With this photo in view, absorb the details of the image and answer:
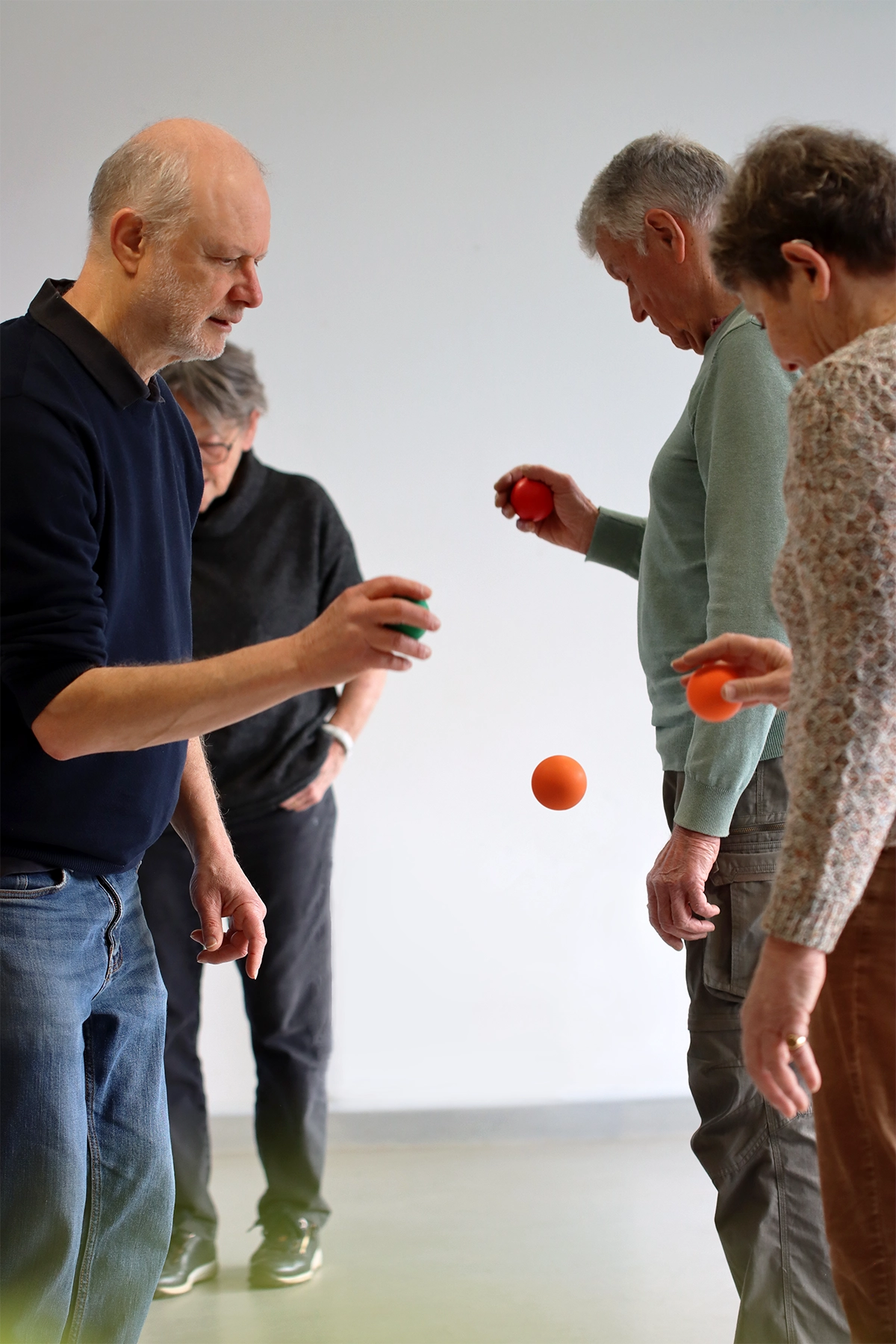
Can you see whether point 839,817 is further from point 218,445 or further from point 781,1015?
point 218,445

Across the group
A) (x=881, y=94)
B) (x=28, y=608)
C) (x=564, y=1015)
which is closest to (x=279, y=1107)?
(x=564, y=1015)

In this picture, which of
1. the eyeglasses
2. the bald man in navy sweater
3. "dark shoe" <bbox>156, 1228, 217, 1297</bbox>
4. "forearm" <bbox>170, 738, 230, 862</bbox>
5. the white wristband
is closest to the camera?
the bald man in navy sweater

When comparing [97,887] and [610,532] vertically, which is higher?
[610,532]

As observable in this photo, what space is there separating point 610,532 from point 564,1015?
5.29 feet

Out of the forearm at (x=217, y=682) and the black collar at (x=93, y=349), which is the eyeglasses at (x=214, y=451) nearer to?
the black collar at (x=93, y=349)

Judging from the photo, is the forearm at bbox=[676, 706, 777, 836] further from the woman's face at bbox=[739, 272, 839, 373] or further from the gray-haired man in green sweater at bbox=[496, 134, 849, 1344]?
the woman's face at bbox=[739, 272, 839, 373]

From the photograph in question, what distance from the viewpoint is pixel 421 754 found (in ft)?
10.3

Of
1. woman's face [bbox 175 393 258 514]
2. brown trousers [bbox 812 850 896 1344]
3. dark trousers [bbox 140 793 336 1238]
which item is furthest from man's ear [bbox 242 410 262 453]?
brown trousers [bbox 812 850 896 1344]

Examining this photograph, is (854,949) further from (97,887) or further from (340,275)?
(340,275)

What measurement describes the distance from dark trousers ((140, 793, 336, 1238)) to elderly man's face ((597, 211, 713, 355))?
1202 mm

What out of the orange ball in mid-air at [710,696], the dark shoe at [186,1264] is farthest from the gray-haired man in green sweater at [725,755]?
the dark shoe at [186,1264]

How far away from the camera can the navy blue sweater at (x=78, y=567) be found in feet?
3.84

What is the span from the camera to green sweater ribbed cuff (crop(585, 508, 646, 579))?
75.8 inches

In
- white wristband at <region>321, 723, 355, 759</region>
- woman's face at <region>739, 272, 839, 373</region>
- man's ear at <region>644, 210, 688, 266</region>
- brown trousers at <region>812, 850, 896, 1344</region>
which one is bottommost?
brown trousers at <region>812, 850, 896, 1344</region>
